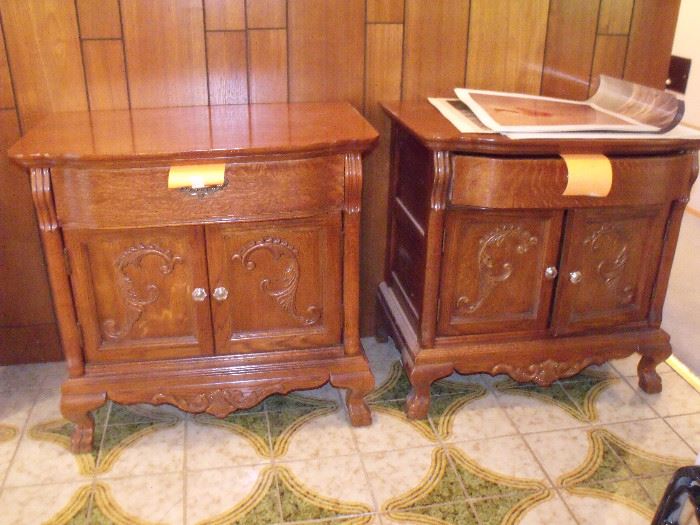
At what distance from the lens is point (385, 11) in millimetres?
1817

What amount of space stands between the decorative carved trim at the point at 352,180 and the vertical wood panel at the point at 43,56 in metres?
0.77

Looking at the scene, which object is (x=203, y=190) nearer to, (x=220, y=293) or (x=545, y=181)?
(x=220, y=293)

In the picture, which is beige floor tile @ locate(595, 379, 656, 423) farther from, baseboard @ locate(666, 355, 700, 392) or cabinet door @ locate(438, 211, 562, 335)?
cabinet door @ locate(438, 211, 562, 335)

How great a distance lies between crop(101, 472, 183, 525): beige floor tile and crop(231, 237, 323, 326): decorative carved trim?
1.56 ft

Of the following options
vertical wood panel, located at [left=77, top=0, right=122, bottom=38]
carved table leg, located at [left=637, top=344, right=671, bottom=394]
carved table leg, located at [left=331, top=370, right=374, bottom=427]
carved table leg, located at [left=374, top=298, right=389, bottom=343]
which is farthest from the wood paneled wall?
carved table leg, located at [left=637, top=344, right=671, bottom=394]

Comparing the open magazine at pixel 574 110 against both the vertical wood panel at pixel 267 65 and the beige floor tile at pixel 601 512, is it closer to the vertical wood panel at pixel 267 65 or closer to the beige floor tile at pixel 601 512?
the vertical wood panel at pixel 267 65

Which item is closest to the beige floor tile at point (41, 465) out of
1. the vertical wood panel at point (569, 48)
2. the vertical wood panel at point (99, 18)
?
the vertical wood panel at point (99, 18)

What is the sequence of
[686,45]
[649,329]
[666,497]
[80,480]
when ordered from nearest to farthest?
[666,497] < [80,480] < [649,329] < [686,45]

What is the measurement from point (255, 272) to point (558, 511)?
34.7 inches

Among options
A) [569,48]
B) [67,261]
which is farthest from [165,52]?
[569,48]

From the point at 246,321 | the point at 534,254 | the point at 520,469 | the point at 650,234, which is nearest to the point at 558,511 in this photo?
the point at 520,469

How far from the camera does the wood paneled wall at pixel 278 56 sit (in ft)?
5.64

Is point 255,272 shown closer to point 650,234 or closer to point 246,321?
point 246,321

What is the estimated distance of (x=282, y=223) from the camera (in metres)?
1.54
